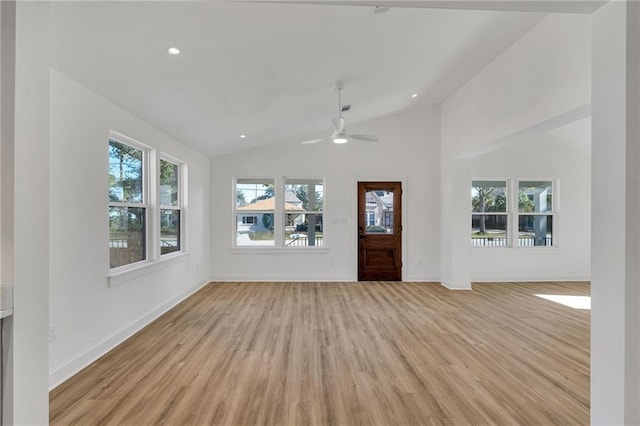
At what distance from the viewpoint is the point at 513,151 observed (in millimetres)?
6750

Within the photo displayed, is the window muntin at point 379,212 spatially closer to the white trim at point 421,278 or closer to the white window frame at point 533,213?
the white trim at point 421,278

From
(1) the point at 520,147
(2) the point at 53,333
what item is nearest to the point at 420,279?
(1) the point at 520,147

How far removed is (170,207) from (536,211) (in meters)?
7.19

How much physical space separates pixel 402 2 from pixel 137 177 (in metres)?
3.72

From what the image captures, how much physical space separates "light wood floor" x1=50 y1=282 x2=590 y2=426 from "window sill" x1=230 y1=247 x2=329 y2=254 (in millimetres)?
1896

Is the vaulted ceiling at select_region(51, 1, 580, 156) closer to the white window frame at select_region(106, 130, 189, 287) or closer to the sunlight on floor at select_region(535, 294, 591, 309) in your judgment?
the white window frame at select_region(106, 130, 189, 287)

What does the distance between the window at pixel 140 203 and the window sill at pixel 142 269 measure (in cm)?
6

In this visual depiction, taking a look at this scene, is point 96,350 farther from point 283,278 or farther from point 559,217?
point 559,217

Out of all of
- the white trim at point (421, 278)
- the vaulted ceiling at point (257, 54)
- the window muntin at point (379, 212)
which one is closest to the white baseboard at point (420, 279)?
the white trim at point (421, 278)

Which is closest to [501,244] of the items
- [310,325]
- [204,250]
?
[310,325]

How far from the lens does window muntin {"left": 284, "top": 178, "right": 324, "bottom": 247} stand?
6793mm

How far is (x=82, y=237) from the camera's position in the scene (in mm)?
2842

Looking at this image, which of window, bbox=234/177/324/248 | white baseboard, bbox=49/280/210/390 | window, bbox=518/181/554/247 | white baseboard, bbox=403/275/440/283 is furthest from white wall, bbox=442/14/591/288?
white baseboard, bbox=49/280/210/390

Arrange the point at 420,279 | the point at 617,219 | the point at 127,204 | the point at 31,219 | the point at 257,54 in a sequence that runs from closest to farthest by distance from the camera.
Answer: the point at 31,219, the point at 617,219, the point at 257,54, the point at 127,204, the point at 420,279
